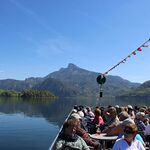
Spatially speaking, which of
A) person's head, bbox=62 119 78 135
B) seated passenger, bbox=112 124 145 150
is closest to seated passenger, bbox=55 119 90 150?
person's head, bbox=62 119 78 135

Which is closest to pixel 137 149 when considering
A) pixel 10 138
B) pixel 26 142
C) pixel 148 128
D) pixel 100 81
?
pixel 148 128

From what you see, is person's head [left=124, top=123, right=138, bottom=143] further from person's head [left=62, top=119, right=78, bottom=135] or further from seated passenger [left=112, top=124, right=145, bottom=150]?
person's head [left=62, top=119, right=78, bottom=135]

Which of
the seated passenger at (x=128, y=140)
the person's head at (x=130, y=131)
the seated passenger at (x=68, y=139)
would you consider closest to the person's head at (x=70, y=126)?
Answer: the seated passenger at (x=68, y=139)

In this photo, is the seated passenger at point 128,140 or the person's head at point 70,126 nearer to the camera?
the seated passenger at point 128,140

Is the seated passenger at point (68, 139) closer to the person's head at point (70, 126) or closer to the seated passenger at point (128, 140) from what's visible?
the person's head at point (70, 126)

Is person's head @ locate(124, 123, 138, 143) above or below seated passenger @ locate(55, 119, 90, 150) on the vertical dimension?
above

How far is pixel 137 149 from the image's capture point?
5.89 metres

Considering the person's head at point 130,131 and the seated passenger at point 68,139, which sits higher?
the person's head at point 130,131

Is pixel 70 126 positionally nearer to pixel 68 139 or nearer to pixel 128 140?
pixel 68 139

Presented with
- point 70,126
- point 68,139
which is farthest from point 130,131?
point 68,139

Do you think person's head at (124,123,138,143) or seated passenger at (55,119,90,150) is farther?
seated passenger at (55,119,90,150)

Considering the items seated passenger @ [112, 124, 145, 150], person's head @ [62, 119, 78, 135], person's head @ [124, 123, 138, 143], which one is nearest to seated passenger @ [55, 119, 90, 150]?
person's head @ [62, 119, 78, 135]

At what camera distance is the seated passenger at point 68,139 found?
674 centimetres

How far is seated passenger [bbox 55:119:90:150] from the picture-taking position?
6742 mm
